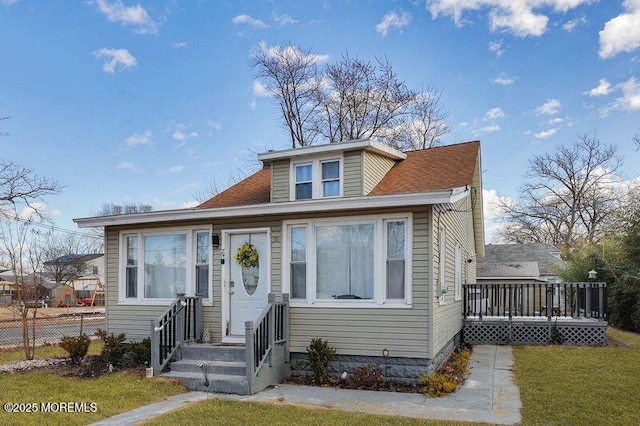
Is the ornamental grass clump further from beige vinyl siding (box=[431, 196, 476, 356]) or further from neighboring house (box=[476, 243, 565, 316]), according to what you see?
neighboring house (box=[476, 243, 565, 316])

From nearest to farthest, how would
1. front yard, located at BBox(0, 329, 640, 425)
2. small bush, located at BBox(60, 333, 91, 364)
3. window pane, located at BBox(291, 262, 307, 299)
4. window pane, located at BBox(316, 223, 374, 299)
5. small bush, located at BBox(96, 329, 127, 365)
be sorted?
1. front yard, located at BBox(0, 329, 640, 425)
2. window pane, located at BBox(316, 223, 374, 299)
3. window pane, located at BBox(291, 262, 307, 299)
4. small bush, located at BBox(96, 329, 127, 365)
5. small bush, located at BBox(60, 333, 91, 364)

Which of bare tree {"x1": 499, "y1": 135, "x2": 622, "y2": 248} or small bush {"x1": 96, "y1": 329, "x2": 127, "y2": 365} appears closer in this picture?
small bush {"x1": 96, "y1": 329, "x2": 127, "y2": 365}

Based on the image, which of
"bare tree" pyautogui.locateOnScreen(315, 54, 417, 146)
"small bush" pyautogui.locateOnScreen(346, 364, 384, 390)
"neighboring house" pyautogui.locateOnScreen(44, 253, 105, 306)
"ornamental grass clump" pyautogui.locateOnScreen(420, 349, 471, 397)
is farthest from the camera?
"neighboring house" pyautogui.locateOnScreen(44, 253, 105, 306)

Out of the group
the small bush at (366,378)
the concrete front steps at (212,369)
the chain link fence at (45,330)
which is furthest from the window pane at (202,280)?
the chain link fence at (45,330)

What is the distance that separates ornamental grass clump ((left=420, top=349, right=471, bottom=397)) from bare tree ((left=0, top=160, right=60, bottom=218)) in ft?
60.6

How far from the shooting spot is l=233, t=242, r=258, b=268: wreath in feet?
28.6

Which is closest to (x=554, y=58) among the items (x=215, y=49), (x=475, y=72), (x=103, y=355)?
(x=475, y=72)

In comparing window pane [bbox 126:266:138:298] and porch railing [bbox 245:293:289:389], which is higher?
window pane [bbox 126:266:138:298]

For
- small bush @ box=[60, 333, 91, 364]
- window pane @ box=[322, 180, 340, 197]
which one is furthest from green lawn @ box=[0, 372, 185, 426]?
window pane @ box=[322, 180, 340, 197]

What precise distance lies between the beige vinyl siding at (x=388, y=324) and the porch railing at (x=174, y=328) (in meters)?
2.13

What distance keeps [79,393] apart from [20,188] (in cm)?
1657

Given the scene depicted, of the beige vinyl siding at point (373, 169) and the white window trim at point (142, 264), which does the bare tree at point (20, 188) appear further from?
the beige vinyl siding at point (373, 169)

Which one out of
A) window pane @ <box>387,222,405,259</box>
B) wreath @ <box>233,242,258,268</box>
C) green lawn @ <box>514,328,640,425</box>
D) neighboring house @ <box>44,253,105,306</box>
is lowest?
neighboring house @ <box>44,253,105,306</box>

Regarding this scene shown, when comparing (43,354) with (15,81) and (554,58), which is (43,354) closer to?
(15,81)
